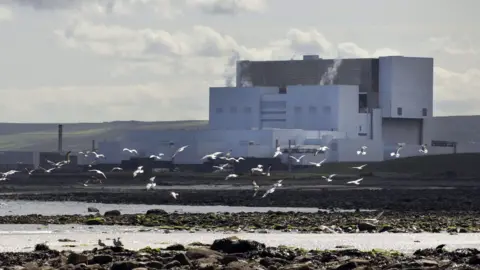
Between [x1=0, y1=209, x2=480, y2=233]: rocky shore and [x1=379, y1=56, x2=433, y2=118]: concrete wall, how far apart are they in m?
64.7

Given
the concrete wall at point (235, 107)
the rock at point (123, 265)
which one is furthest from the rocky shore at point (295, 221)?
the concrete wall at point (235, 107)

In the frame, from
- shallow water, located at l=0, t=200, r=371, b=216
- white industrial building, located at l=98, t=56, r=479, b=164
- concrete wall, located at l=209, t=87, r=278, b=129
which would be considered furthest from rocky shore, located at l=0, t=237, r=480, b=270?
concrete wall, located at l=209, t=87, r=278, b=129

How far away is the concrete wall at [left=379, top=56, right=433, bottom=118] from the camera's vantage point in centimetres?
11400

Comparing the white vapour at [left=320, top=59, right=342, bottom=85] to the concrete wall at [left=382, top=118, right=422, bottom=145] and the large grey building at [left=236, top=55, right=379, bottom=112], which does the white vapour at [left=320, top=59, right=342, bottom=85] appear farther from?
the concrete wall at [left=382, top=118, right=422, bottom=145]

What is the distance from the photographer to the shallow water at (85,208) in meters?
53.1

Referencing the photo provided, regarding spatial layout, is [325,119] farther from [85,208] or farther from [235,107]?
[85,208]

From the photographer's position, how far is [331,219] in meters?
43.9

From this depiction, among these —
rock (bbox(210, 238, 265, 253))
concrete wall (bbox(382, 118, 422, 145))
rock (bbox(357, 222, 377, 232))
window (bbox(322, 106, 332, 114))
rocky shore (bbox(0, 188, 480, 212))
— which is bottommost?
rocky shore (bbox(0, 188, 480, 212))

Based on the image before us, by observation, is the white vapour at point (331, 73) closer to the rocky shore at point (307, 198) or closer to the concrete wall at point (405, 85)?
the concrete wall at point (405, 85)

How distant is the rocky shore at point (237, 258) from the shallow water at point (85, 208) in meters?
22.6

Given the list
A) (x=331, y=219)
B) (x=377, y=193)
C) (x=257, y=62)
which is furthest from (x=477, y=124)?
(x=331, y=219)

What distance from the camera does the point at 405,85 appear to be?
115 meters

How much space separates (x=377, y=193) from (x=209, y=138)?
40.1 meters

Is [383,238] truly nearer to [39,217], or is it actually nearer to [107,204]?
[39,217]
